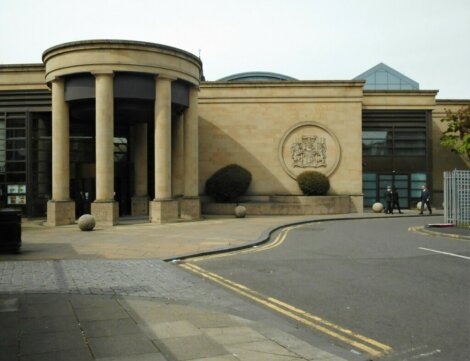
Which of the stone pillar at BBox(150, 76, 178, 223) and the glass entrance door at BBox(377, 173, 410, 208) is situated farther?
the glass entrance door at BBox(377, 173, 410, 208)

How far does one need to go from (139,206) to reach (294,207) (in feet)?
30.2

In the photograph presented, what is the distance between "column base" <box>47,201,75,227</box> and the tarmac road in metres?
11.3

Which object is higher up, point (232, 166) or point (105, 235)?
point (232, 166)

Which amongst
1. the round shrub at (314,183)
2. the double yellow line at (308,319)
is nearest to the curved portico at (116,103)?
the round shrub at (314,183)

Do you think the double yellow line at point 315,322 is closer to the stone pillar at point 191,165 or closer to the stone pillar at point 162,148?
the stone pillar at point 162,148

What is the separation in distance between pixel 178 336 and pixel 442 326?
3449 mm

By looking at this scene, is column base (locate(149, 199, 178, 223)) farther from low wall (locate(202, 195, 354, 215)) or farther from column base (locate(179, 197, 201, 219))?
low wall (locate(202, 195, 354, 215))

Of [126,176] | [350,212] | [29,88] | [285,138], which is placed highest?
[29,88]

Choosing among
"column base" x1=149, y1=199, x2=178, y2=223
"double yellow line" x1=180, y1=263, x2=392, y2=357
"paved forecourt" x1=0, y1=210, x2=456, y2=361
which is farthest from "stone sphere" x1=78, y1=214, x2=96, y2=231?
"double yellow line" x1=180, y1=263, x2=392, y2=357

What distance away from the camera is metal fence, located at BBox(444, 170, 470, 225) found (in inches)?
792

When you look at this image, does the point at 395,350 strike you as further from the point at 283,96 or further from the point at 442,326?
the point at 283,96

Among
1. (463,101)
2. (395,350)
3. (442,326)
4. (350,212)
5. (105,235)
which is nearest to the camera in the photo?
(395,350)

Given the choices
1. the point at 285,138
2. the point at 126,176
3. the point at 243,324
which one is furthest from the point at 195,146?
the point at 243,324

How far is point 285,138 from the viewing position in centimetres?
3109
